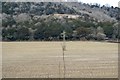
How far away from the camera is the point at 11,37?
6412cm

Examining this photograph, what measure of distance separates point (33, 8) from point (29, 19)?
5.97 meters

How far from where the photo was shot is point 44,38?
6606 centimetres

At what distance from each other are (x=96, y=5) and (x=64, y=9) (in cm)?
800

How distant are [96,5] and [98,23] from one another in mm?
14672

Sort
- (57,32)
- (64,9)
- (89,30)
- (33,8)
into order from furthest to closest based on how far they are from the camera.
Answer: (64,9), (33,8), (89,30), (57,32)

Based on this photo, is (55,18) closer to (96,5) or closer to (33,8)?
(33,8)

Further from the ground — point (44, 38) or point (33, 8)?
point (33, 8)

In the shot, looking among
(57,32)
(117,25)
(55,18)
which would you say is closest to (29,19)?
(55,18)

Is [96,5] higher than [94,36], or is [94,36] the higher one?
[96,5]

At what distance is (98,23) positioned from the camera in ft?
239

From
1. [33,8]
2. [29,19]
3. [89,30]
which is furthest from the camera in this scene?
[33,8]

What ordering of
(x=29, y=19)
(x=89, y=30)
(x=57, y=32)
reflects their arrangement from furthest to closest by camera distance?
(x=29, y=19) → (x=89, y=30) → (x=57, y=32)

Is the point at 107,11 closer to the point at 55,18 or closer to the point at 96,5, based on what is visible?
the point at 96,5

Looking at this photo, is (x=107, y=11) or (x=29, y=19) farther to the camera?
(x=107, y=11)
